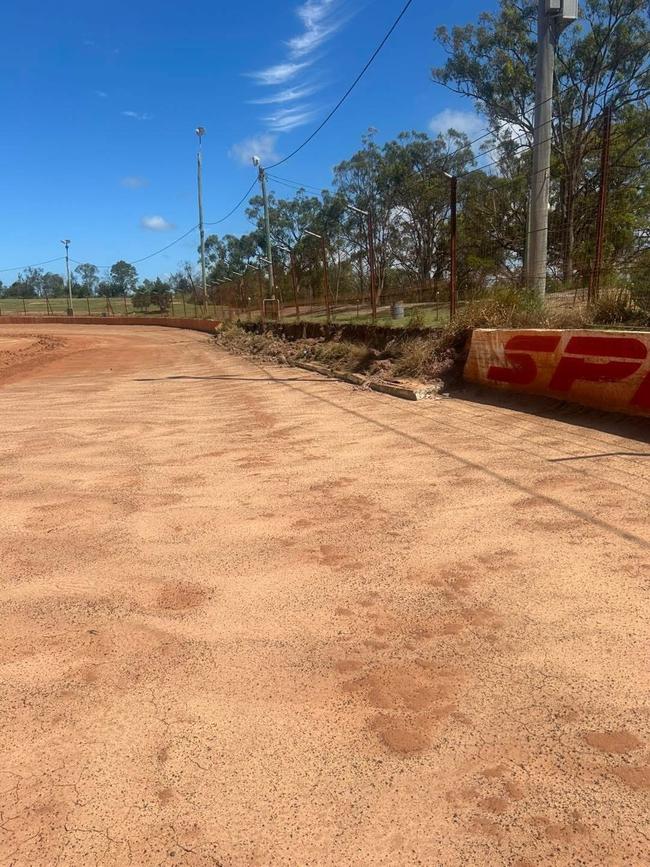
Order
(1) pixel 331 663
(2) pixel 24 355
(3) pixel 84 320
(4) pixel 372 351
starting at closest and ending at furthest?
(1) pixel 331 663 < (4) pixel 372 351 < (2) pixel 24 355 < (3) pixel 84 320

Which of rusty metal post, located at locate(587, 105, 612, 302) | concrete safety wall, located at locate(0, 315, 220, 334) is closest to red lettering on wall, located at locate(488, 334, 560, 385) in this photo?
rusty metal post, located at locate(587, 105, 612, 302)

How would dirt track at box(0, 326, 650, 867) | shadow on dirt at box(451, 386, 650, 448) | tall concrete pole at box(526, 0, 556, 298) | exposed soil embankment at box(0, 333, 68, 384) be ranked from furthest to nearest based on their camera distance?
exposed soil embankment at box(0, 333, 68, 384) < tall concrete pole at box(526, 0, 556, 298) < shadow on dirt at box(451, 386, 650, 448) < dirt track at box(0, 326, 650, 867)

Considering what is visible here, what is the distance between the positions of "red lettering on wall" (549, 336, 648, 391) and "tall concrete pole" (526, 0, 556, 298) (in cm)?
328

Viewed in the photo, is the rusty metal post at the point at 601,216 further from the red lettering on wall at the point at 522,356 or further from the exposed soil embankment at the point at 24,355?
the exposed soil embankment at the point at 24,355

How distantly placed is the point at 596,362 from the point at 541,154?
224 inches

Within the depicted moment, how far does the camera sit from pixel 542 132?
1114 cm

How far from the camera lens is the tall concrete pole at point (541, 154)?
1105 centimetres

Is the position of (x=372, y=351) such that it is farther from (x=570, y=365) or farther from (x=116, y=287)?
(x=116, y=287)

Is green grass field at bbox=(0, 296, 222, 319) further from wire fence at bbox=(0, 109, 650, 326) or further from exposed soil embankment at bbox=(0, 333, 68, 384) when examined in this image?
exposed soil embankment at bbox=(0, 333, 68, 384)

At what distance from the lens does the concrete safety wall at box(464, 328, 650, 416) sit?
6.68 meters

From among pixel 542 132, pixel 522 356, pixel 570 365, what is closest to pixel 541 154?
pixel 542 132

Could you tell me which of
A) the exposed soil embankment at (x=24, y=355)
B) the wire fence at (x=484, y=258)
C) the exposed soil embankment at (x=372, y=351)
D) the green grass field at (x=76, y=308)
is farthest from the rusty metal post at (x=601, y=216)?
the green grass field at (x=76, y=308)

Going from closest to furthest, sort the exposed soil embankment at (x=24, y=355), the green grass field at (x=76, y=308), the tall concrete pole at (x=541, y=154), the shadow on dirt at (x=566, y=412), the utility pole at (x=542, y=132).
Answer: the shadow on dirt at (x=566, y=412)
the utility pole at (x=542, y=132)
the tall concrete pole at (x=541, y=154)
the exposed soil embankment at (x=24, y=355)
the green grass field at (x=76, y=308)

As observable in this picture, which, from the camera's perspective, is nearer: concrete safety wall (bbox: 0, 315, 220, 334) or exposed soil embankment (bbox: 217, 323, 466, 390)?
exposed soil embankment (bbox: 217, 323, 466, 390)
